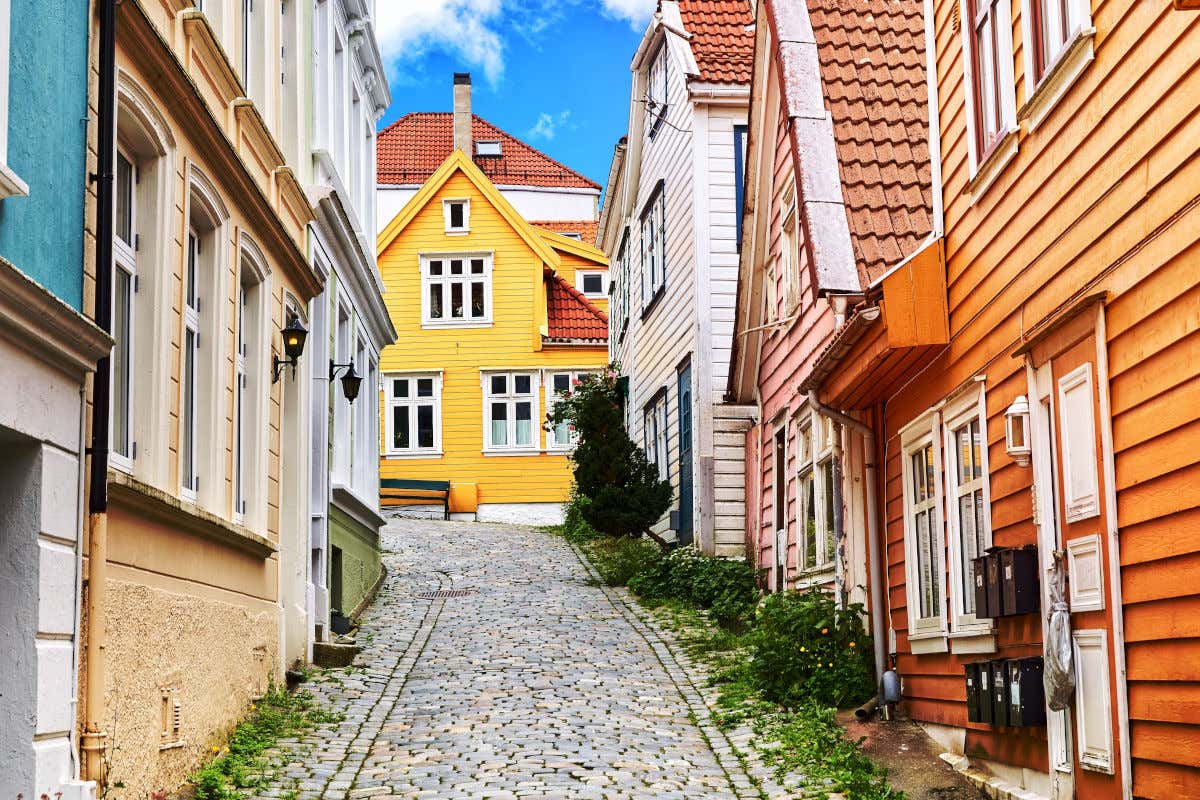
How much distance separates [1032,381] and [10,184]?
519 cm

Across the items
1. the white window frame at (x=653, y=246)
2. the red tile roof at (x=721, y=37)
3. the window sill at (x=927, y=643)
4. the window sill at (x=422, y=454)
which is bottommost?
the window sill at (x=927, y=643)

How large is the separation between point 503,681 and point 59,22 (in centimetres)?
796

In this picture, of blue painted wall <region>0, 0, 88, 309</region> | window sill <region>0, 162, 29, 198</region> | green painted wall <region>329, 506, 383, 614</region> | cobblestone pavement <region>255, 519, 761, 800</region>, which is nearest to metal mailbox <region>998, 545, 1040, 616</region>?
cobblestone pavement <region>255, 519, 761, 800</region>

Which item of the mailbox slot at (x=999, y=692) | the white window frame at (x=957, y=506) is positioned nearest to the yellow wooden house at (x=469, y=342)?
the white window frame at (x=957, y=506)

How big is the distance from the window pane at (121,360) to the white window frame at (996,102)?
5.05m

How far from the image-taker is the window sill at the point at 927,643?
404 inches

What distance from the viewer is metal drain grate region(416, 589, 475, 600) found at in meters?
20.2

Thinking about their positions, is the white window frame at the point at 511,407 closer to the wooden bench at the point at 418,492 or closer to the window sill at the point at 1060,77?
the wooden bench at the point at 418,492

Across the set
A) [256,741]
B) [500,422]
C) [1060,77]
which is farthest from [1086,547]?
[500,422]

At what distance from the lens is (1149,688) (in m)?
6.82

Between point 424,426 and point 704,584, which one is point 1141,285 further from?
point 424,426

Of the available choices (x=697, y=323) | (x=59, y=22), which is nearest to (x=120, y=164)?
(x=59, y=22)

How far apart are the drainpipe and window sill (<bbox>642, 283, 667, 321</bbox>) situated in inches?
435

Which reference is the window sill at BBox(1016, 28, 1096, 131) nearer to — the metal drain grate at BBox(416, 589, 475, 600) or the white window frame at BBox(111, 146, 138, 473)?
the white window frame at BBox(111, 146, 138, 473)
